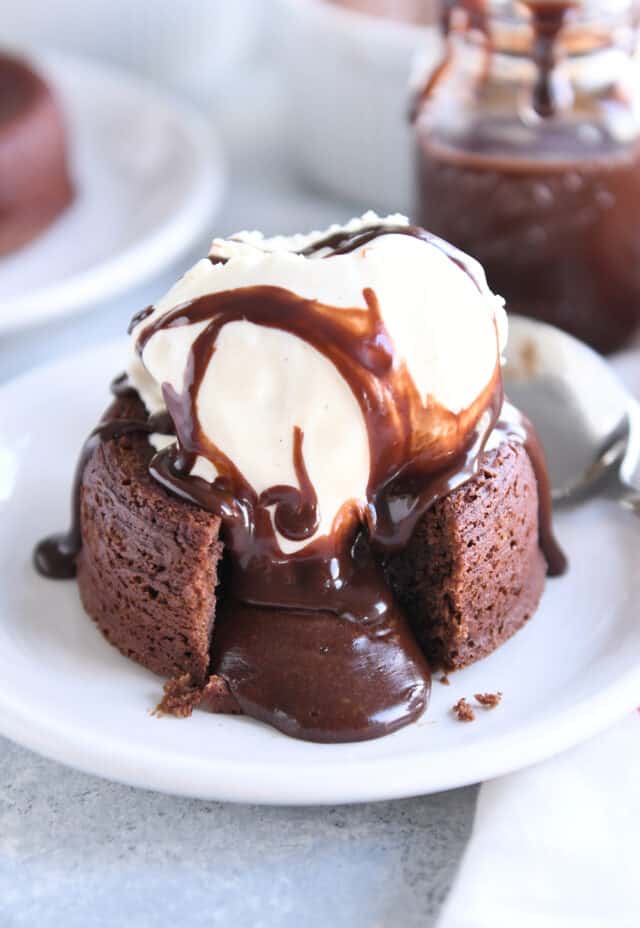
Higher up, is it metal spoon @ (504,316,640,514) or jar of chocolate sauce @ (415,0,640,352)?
jar of chocolate sauce @ (415,0,640,352)

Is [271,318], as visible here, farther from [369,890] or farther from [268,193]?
[268,193]

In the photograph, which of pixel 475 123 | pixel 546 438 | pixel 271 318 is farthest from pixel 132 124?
pixel 271 318

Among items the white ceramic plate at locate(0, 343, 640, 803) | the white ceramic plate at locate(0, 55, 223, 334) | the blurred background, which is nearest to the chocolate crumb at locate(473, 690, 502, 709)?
the white ceramic plate at locate(0, 343, 640, 803)

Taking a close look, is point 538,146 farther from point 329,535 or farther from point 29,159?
point 29,159

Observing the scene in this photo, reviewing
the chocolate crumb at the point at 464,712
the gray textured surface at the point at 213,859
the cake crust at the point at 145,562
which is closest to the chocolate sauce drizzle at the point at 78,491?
the cake crust at the point at 145,562

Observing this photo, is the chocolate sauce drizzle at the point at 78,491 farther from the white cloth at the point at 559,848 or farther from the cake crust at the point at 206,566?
the white cloth at the point at 559,848

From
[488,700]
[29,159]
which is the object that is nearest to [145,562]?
[488,700]

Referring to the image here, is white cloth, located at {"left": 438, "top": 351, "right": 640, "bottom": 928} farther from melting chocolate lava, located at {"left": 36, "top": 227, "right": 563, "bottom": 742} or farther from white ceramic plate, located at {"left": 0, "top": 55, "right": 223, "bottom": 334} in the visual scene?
white ceramic plate, located at {"left": 0, "top": 55, "right": 223, "bottom": 334}
